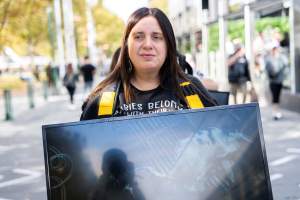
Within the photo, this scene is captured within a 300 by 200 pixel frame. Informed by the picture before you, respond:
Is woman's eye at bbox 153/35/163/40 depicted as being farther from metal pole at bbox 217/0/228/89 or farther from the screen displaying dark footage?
metal pole at bbox 217/0/228/89

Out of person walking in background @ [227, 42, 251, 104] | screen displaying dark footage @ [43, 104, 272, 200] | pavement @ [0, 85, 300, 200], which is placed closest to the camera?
screen displaying dark footage @ [43, 104, 272, 200]

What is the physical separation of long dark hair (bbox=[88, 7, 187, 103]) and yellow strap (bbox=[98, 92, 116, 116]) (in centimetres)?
6

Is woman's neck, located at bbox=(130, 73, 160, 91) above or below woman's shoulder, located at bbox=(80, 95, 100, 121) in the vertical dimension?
above

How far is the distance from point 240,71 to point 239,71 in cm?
2

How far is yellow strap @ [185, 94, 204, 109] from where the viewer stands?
224cm

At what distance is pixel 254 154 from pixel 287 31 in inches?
489

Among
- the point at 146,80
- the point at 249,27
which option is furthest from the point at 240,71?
the point at 146,80

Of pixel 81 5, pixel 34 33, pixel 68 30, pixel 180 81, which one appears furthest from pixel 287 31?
pixel 34 33

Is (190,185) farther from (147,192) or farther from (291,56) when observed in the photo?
(291,56)

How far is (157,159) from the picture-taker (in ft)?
5.82

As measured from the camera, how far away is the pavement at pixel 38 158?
5730 mm

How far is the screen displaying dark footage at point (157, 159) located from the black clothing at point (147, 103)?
420 mm

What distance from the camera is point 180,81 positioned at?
2.34 metres

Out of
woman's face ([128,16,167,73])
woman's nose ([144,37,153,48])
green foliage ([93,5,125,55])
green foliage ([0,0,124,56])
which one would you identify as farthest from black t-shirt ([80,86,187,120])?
green foliage ([93,5,125,55])
